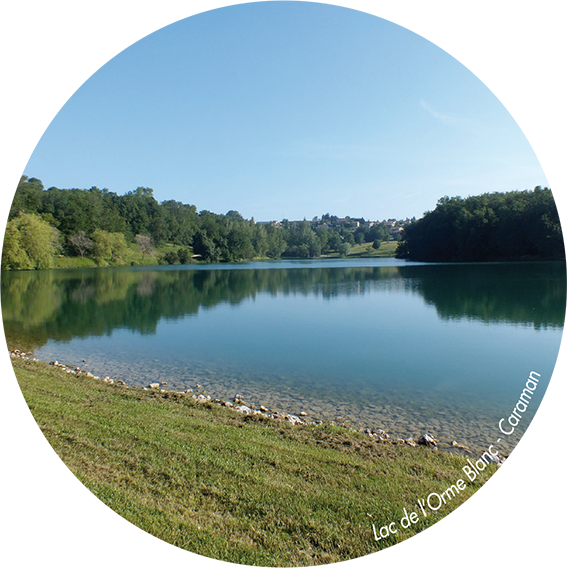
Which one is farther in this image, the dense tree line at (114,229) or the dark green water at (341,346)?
the dense tree line at (114,229)

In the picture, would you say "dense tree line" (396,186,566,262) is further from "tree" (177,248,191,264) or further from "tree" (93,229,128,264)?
"tree" (177,248,191,264)

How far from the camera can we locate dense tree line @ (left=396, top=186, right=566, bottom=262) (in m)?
36.9

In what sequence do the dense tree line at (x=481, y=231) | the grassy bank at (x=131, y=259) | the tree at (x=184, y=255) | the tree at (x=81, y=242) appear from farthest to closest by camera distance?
the tree at (x=184, y=255) < the dense tree line at (x=481, y=231) < the grassy bank at (x=131, y=259) < the tree at (x=81, y=242)

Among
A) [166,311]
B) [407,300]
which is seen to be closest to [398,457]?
[166,311]

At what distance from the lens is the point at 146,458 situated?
14.4 ft

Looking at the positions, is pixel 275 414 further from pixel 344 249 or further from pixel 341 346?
pixel 344 249

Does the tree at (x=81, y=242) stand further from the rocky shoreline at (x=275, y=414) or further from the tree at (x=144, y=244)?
the tree at (x=144, y=244)

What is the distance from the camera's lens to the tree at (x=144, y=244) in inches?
1297

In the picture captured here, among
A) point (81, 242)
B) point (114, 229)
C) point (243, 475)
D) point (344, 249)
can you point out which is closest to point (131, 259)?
point (114, 229)

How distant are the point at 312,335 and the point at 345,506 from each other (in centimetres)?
1155

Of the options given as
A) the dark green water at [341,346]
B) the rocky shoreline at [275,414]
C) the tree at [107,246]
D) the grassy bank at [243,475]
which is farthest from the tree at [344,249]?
the grassy bank at [243,475]

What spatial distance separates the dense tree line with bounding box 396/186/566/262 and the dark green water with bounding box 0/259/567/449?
1199cm

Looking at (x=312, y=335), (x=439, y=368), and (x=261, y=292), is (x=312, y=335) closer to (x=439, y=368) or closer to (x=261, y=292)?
(x=439, y=368)

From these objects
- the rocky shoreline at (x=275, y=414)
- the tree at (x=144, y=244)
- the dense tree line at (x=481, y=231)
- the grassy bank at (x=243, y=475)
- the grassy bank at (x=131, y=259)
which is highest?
the dense tree line at (x=481, y=231)
